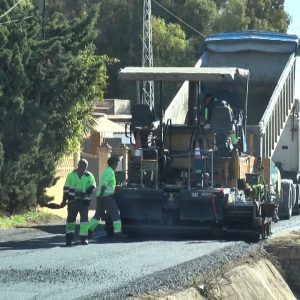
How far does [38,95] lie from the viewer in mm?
21438

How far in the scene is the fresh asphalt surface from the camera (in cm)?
1096

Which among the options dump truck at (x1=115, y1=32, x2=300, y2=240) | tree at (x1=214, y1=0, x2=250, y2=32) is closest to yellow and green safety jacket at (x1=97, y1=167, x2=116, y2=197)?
dump truck at (x1=115, y1=32, x2=300, y2=240)

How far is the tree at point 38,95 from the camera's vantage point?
66.6ft

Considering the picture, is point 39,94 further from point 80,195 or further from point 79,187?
point 80,195

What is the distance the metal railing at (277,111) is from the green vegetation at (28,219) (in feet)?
17.7

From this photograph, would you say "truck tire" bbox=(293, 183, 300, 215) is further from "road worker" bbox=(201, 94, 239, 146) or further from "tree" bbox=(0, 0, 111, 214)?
"road worker" bbox=(201, 94, 239, 146)

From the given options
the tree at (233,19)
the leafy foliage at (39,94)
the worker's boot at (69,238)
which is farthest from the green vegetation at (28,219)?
the tree at (233,19)

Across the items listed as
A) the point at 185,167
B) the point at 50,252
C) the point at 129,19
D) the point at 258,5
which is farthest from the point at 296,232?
the point at 258,5

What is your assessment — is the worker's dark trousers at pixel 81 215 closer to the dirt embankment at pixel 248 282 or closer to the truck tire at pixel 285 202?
the dirt embankment at pixel 248 282

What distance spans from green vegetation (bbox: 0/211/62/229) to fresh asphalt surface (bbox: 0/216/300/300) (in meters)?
1.91

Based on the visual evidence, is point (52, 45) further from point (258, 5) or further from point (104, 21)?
point (258, 5)

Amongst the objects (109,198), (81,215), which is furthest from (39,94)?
(81,215)

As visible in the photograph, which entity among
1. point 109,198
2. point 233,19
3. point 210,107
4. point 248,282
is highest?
point 233,19

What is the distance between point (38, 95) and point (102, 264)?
883 centimetres
